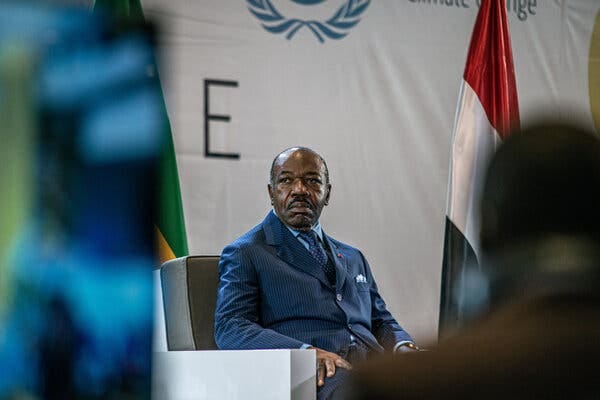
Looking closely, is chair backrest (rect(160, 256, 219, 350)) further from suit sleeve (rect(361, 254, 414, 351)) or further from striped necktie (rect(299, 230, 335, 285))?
suit sleeve (rect(361, 254, 414, 351))

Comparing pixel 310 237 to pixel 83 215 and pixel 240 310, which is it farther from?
pixel 83 215

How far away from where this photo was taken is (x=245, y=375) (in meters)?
2.85

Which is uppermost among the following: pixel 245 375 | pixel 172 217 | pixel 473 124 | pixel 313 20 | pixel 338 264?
pixel 313 20

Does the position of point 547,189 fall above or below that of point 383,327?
above

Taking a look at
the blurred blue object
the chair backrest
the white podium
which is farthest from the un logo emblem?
the blurred blue object

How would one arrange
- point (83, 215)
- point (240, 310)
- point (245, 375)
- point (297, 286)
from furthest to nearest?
point (297, 286), point (240, 310), point (245, 375), point (83, 215)

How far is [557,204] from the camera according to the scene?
0.75 metres

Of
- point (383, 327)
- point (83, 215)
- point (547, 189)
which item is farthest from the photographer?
point (383, 327)

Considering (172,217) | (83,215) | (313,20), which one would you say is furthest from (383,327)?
(83,215)

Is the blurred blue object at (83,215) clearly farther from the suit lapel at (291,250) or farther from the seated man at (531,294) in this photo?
the suit lapel at (291,250)

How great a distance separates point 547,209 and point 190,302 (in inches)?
111

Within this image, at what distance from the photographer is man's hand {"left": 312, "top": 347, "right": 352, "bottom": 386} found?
9.73 ft

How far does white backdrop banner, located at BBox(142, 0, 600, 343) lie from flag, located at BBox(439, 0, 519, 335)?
194 millimetres

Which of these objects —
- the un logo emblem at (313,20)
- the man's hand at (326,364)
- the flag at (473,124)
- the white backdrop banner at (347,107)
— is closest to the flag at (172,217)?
the white backdrop banner at (347,107)
